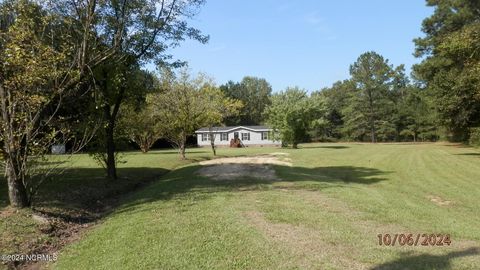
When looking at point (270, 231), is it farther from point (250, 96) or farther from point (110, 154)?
point (250, 96)

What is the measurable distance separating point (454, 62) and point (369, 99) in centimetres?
3976

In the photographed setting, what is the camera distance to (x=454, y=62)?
1372 inches

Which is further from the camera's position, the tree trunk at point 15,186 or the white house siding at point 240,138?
the white house siding at point 240,138

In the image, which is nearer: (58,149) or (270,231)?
(270,231)

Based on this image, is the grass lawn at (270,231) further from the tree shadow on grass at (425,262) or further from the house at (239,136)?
the house at (239,136)

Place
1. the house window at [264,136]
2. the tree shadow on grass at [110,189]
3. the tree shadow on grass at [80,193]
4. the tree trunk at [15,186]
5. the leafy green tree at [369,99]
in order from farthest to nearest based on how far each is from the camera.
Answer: the leafy green tree at [369,99] < the house window at [264,136] < the tree shadow on grass at [110,189] < the tree shadow on grass at [80,193] < the tree trunk at [15,186]

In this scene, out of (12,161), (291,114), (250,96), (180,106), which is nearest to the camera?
(12,161)

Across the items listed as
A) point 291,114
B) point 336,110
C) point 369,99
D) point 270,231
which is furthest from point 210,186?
point 336,110

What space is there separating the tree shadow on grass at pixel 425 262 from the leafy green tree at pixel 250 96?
76.3 metres

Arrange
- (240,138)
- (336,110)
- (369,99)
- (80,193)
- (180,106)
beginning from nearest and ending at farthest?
(80,193)
(180,106)
(240,138)
(369,99)
(336,110)

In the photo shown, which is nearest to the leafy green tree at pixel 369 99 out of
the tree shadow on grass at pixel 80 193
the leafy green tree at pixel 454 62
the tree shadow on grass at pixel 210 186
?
the leafy green tree at pixel 454 62

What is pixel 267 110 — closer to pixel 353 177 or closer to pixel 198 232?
pixel 353 177

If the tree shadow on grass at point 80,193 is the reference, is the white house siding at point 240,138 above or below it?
above

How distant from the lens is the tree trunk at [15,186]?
374 inches
